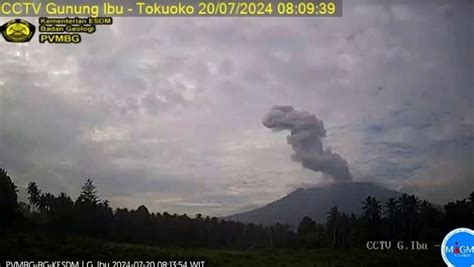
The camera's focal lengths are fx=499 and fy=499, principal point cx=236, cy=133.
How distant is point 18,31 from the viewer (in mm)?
3887

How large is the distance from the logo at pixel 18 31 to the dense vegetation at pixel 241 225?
1175 mm

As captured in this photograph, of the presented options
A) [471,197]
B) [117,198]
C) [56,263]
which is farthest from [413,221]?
[56,263]

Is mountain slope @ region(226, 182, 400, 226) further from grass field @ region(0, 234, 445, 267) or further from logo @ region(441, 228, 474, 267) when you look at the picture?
logo @ region(441, 228, 474, 267)

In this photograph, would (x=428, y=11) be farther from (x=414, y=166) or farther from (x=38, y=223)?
(x=38, y=223)

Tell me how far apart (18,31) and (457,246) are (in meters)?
3.87

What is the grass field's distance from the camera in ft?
12.8

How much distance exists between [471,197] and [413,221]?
510 millimetres

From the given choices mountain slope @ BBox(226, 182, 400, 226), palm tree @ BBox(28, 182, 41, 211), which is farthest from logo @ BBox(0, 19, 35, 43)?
mountain slope @ BBox(226, 182, 400, 226)

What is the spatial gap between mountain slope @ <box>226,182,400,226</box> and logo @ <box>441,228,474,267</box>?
21.5 inches

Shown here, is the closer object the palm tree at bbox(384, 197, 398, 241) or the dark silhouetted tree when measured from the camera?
the dark silhouetted tree

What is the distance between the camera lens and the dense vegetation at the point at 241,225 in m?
3.92

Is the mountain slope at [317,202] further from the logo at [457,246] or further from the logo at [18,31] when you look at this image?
the logo at [18,31]

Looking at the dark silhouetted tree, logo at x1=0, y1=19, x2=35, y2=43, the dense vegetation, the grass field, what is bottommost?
the grass field

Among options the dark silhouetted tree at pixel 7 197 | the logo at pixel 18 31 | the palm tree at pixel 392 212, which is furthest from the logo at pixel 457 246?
the logo at pixel 18 31
